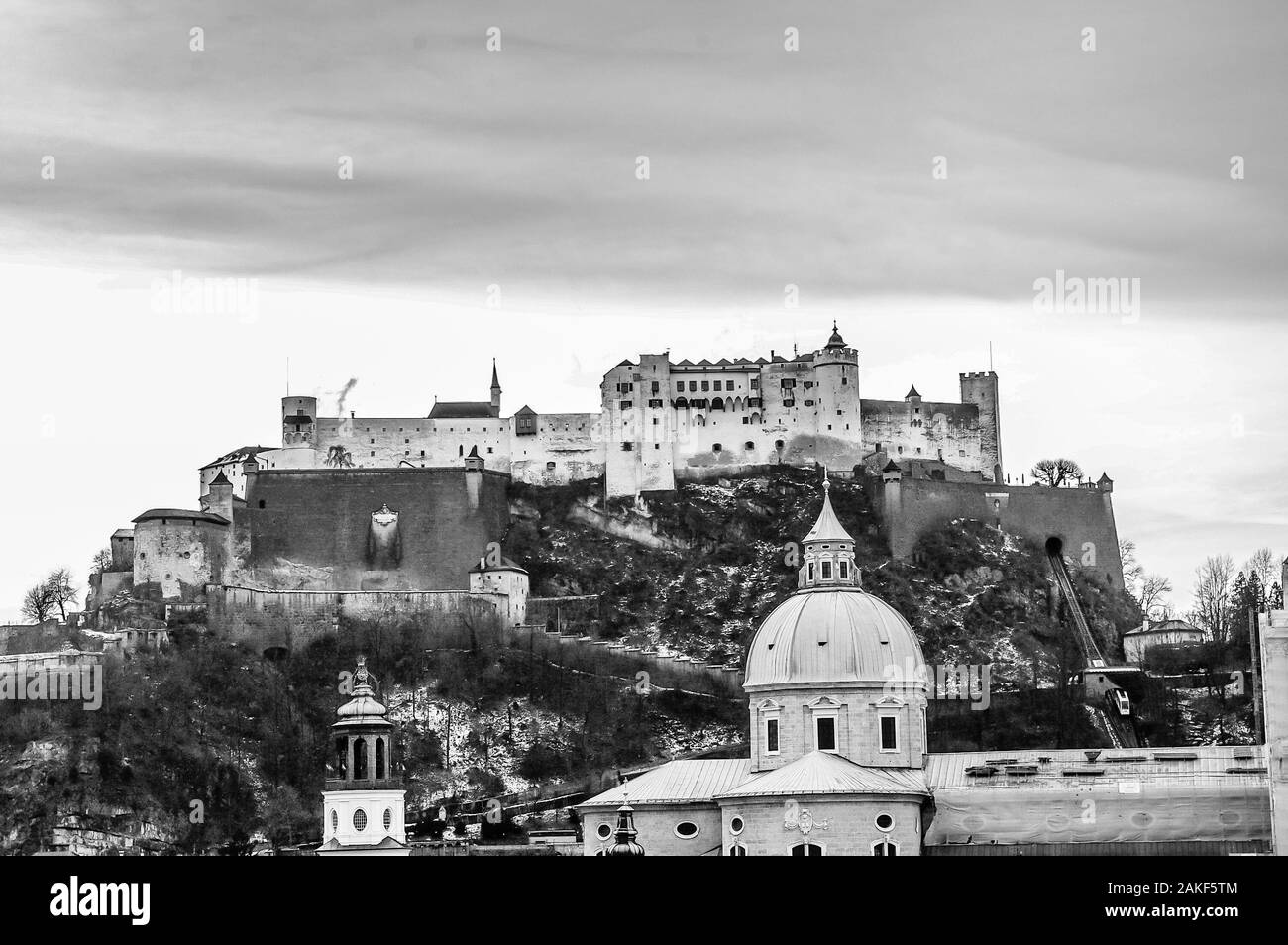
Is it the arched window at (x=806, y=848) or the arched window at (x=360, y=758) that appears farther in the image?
the arched window at (x=806, y=848)

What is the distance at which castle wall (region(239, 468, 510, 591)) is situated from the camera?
368ft

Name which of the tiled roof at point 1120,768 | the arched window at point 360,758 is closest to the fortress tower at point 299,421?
the tiled roof at point 1120,768

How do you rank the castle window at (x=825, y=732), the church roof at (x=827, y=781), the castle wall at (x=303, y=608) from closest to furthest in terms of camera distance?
1. the church roof at (x=827, y=781)
2. the castle window at (x=825, y=732)
3. the castle wall at (x=303, y=608)

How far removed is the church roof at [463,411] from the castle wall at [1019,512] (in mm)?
18965

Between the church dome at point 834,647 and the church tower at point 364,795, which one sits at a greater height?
the church dome at point 834,647

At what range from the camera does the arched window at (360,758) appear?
202 ft

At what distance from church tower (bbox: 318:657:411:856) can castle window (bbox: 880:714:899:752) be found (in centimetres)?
1384

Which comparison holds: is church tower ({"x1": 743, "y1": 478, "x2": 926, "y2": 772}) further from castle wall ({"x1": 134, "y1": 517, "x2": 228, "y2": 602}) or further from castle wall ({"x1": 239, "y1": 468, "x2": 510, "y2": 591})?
castle wall ({"x1": 239, "y1": 468, "x2": 510, "y2": 591})

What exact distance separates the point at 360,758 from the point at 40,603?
60900 mm

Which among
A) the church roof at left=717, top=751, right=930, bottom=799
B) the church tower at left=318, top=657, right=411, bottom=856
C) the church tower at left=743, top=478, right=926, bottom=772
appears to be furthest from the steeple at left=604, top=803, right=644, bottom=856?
the church tower at left=743, top=478, right=926, bottom=772

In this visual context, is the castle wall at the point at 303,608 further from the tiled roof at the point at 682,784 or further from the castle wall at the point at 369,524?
the tiled roof at the point at 682,784

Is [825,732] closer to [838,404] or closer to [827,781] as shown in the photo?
[827,781]
